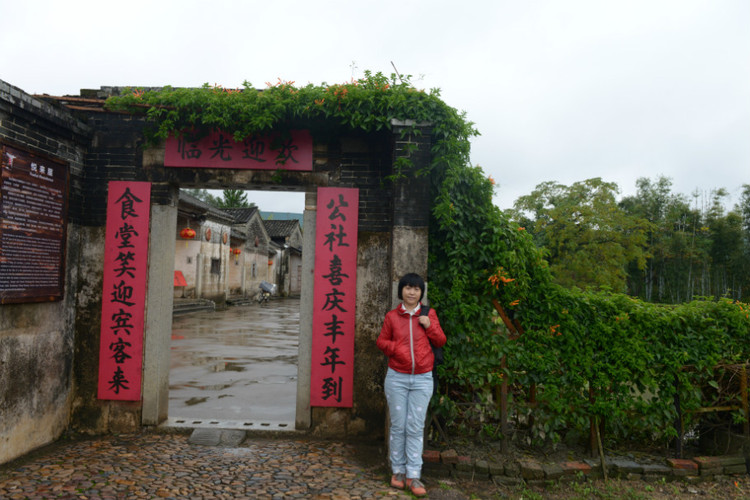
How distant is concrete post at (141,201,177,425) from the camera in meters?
4.88

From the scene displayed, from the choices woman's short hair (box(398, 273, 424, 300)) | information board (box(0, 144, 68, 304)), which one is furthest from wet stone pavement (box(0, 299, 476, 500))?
woman's short hair (box(398, 273, 424, 300))

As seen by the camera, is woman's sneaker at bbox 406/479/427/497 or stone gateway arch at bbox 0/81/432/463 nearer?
woman's sneaker at bbox 406/479/427/497

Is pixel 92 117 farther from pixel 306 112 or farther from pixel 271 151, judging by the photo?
pixel 306 112

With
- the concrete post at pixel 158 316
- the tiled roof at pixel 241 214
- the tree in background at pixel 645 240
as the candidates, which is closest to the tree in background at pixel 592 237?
the tree in background at pixel 645 240

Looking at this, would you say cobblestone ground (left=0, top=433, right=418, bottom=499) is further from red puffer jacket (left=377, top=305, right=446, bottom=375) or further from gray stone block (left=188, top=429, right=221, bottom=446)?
red puffer jacket (left=377, top=305, right=446, bottom=375)

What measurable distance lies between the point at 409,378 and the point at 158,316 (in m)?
2.90

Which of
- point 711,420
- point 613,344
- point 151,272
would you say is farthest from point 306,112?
point 711,420

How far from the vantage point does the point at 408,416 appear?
3.76m

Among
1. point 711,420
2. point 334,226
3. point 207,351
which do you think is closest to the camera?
point 711,420

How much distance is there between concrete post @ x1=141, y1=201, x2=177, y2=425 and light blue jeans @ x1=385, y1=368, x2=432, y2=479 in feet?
8.69

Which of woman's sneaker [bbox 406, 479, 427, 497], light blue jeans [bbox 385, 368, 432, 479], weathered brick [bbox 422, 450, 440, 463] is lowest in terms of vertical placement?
woman's sneaker [bbox 406, 479, 427, 497]

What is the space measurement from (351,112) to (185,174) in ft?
6.53

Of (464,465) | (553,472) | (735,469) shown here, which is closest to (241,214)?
(464,465)

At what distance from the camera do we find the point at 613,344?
4.23m
